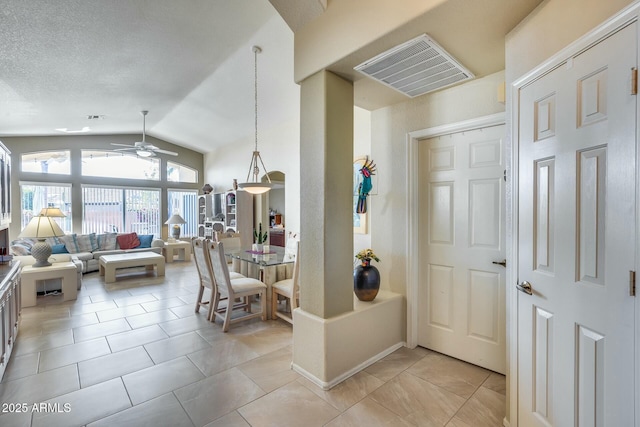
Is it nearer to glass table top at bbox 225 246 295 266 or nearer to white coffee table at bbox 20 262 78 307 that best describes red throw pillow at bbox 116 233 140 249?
white coffee table at bbox 20 262 78 307

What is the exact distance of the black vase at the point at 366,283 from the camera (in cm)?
267

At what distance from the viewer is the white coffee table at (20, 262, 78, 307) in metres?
4.07

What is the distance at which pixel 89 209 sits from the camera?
7.58 meters

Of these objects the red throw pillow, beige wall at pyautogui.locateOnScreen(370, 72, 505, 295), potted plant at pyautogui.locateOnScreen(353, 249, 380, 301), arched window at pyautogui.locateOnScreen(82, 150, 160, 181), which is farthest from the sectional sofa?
beige wall at pyautogui.locateOnScreen(370, 72, 505, 295)

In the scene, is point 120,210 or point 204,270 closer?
point 204,270

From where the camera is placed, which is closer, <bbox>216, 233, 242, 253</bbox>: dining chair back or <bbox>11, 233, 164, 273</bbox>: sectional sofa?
<bbox>216, 233, 242, 253</bbox>: dining chair back

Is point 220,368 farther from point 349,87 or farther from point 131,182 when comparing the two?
point 131,182

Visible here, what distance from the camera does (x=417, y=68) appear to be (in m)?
2.22

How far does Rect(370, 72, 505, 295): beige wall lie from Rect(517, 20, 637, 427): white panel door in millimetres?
959

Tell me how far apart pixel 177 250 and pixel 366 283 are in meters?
6.71

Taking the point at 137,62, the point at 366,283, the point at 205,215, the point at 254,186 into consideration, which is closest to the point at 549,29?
the point at 366,283

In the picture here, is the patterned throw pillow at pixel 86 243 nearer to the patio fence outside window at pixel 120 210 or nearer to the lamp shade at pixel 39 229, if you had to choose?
the patio fence outside window at pixel 120 210

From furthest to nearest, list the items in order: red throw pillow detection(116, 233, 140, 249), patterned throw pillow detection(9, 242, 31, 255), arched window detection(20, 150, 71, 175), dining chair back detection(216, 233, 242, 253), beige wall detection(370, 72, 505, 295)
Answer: red throw pillow detection(116, 233, 140, 249)
arched window detection(20, 150, 71, 175)
patterned throw pillow detection(9, 242, 31, 255)
dining chair back detection(216, 233, 242, 253)
beige wall detection(370, 72, 505, 295)

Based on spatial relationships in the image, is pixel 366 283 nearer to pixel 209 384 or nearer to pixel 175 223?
pixel 209 384
